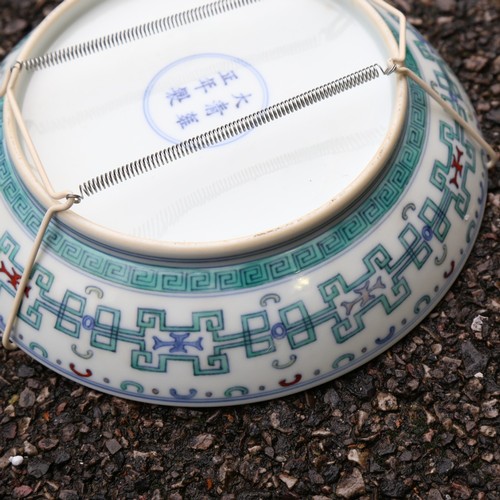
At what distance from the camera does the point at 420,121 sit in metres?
1.59

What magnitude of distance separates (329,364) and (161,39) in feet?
2.44

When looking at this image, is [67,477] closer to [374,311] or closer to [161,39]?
[374,311]

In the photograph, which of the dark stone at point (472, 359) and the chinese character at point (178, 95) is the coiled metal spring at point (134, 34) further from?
the dark stone at point (472, 359)

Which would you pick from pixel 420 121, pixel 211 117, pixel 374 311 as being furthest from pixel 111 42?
pixel 374 311

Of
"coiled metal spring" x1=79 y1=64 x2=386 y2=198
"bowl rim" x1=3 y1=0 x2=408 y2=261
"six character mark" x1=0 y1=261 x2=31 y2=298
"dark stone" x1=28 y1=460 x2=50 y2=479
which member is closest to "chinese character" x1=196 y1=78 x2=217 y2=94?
"coiled metal spring" x1=79 y1=64 x2=386 y2=198

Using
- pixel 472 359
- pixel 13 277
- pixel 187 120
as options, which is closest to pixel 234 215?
pixel 187 120

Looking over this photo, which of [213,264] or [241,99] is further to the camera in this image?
[241,99]

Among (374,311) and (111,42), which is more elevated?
(111,42)

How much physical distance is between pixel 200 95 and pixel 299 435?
67 centimetres

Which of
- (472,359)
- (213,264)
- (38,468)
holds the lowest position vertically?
(472,359)

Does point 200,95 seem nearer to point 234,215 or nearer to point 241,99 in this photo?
point 241,99

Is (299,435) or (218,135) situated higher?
(218,135)

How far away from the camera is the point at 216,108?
5.30 ft

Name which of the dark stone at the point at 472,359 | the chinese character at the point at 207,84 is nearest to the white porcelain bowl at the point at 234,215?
the chinese character at the point at 207,84
